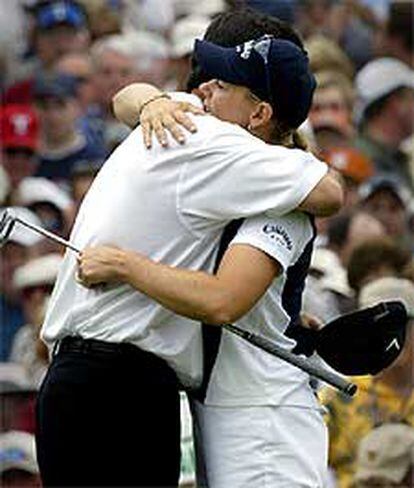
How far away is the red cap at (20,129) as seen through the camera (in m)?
11.1

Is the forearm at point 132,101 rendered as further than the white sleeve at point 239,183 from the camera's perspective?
Yes

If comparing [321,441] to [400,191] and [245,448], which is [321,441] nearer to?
[245,448]

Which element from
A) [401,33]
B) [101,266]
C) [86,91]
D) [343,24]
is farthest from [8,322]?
[101,266]

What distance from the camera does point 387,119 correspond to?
1187cm

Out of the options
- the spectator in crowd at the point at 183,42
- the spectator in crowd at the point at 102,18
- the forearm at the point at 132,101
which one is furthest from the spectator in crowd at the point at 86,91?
the forearm at the point at 132,101

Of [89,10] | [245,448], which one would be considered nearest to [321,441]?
[245,448]

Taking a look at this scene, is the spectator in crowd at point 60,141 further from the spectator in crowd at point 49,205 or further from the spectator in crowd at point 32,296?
the spectator in crowd at point 32,296

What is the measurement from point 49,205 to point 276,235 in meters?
5.46

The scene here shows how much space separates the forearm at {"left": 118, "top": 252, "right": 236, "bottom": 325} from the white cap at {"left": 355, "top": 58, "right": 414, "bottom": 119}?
701cm

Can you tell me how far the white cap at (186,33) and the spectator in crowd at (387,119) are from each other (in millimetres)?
1031

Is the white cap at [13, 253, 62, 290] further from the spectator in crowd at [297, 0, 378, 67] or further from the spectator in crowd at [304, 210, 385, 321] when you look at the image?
the spectator in crowd at [297, 0, 378, 67]

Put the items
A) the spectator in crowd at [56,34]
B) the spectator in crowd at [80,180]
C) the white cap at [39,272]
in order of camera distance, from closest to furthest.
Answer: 1. the white cap at [39,272]
2. the spectator in crowd at [80,180]
3. the spectator in crowd at [56,34]

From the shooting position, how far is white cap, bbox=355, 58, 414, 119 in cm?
1195

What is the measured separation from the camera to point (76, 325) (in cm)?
514
